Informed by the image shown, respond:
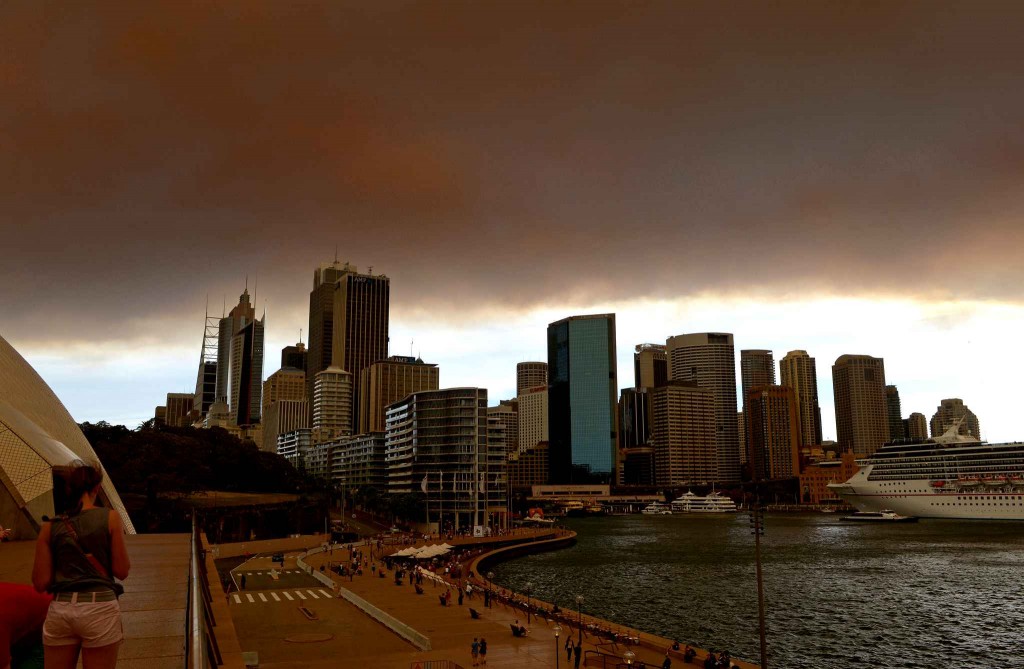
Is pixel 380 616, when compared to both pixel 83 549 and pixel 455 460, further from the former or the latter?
pixel 455 460

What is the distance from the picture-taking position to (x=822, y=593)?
2185 inches

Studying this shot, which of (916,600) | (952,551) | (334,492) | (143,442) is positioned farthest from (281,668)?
(334,492)

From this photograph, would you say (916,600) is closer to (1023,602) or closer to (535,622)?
(1023,602)

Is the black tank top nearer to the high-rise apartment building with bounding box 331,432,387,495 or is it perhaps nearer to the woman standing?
the woman standing

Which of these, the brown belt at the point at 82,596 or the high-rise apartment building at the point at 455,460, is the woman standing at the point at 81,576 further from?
the high-rise apartment building at the point at 455,460

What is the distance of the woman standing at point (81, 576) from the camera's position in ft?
13.9

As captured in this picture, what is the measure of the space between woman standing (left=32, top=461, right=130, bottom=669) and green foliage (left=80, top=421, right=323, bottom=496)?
77253 mm

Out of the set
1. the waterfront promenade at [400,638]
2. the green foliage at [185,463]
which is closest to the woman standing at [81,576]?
the waterfront promenade at [400,638]

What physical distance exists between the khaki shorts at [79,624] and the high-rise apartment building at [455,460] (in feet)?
379

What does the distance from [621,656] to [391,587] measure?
24.2m

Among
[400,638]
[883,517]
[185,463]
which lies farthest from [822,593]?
[883,517]

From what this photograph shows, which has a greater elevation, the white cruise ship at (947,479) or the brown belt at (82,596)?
the brown belt at (82,596)

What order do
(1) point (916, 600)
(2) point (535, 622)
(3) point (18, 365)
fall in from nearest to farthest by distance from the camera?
(3) point (18, 365) → (2) point (535, 622) → (1) point (916, 600)

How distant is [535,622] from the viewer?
38.2 meters
